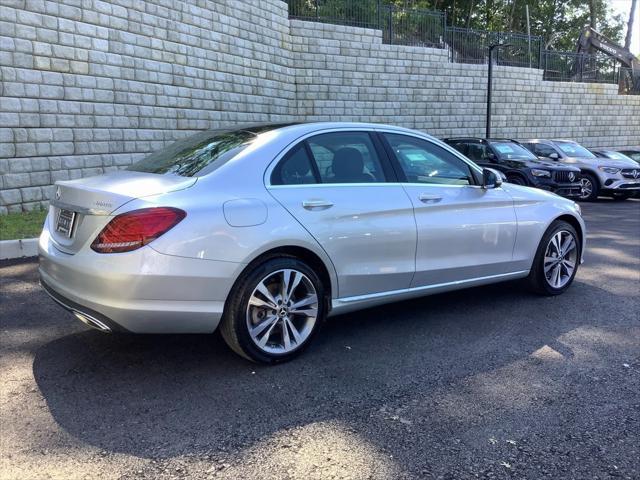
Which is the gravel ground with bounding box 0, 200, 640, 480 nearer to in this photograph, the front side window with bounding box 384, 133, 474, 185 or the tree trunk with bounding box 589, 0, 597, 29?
the front side window with bounding box 384, 133, 474, 185

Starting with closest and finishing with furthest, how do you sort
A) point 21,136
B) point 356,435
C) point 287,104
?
point 356,435
point 21,136
point 287,104

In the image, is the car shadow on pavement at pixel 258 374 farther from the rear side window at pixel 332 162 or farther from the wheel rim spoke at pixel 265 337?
the rear side window at pixel 332 162

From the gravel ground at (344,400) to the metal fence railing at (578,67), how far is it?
25115 mm

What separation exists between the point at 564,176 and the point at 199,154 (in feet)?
39.7

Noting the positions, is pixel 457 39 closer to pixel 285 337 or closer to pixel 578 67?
pixel 578 67

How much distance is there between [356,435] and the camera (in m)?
3.00

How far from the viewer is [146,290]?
10.8 ft

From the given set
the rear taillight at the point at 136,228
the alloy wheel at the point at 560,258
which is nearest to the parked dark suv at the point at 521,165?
the alloy wheel at the point at 560,258

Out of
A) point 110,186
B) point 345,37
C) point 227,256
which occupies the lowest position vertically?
point 227,256

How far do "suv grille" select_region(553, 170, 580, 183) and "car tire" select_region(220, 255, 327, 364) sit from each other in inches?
452

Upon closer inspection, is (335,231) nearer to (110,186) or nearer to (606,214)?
(110,186)

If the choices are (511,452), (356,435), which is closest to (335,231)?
(356,435)

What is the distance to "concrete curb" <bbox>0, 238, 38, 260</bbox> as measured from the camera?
23.0ft

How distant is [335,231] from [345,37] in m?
17.2
